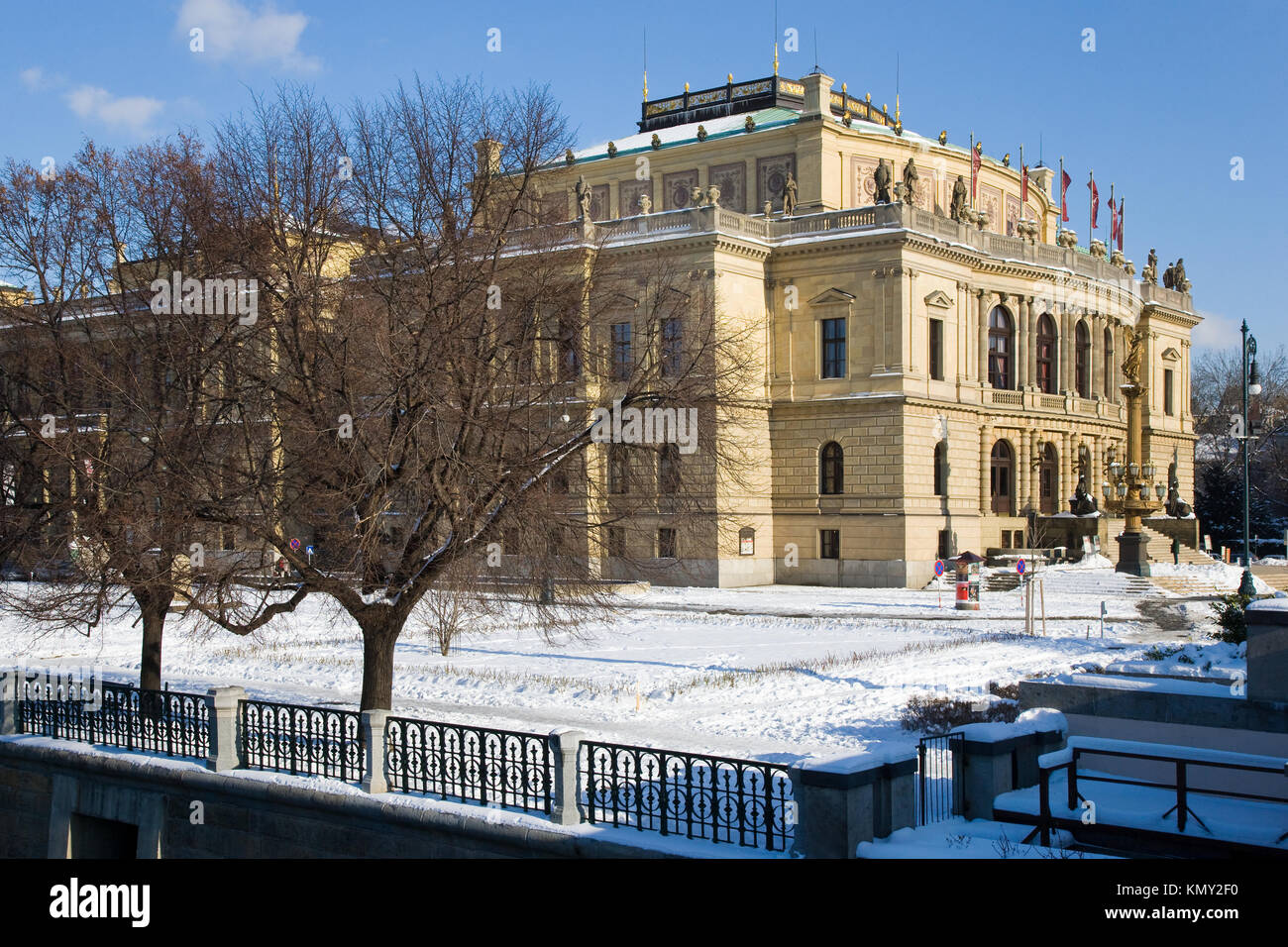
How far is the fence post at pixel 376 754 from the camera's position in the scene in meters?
14.7

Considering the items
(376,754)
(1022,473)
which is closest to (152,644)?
(376,754)

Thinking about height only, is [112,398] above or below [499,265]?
below

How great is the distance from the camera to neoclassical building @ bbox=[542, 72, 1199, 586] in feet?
166

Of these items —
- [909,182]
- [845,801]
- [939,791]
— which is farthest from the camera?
[909,182]

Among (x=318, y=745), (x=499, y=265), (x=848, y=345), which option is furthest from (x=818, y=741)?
(x=848, y=345)

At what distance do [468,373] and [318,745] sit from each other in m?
5.29

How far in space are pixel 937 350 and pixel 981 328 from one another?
144 inches

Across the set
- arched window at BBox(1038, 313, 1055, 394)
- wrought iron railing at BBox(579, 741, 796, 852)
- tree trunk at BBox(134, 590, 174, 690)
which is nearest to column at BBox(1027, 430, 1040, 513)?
arched window at BBox(1038, 313, 1055, 394)

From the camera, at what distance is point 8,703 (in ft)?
62.7

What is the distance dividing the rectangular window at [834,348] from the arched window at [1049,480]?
1289cm

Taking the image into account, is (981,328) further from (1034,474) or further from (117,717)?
(117,717)

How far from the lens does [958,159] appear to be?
6191 centimetres

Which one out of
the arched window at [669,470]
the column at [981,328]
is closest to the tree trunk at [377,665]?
the arched window at [669,470]

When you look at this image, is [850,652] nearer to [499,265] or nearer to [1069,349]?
[499,265]
